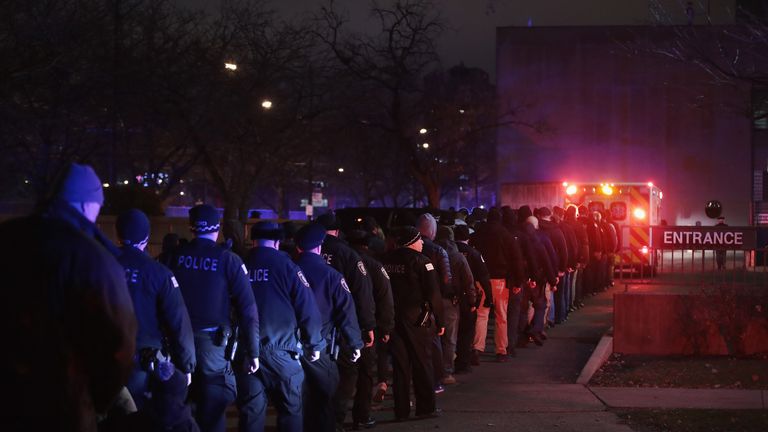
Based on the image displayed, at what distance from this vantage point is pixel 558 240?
15.8 meters

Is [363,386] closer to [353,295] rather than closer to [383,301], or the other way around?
[383,301]

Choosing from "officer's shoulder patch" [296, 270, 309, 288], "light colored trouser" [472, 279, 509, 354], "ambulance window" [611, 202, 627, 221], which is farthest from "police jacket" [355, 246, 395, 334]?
"ambulance window" [611, 202, 627, 221]

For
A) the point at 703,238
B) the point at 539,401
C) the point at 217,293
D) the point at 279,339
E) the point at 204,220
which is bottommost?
the point at 539,401

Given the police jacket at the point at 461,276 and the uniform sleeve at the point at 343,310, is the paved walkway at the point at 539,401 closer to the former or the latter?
the police jacket at the point at 461,276

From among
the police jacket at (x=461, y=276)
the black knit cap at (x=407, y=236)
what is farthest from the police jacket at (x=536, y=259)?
the black knit cap at (x=407, y=236)

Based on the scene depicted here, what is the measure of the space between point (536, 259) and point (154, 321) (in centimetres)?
888

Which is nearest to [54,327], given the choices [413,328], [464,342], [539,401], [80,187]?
[80,187]

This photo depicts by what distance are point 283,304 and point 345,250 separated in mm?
1557

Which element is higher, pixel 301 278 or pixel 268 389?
pixel 301 278

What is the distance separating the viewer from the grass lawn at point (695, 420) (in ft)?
29.0

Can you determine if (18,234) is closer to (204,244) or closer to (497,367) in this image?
(204,244)

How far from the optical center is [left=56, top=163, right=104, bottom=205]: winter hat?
400 centimetres

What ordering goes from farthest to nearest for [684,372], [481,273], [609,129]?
1. [609,129]
2. [481,273]
3. [684,372]

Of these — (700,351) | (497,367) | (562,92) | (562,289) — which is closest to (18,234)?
(497,367)
